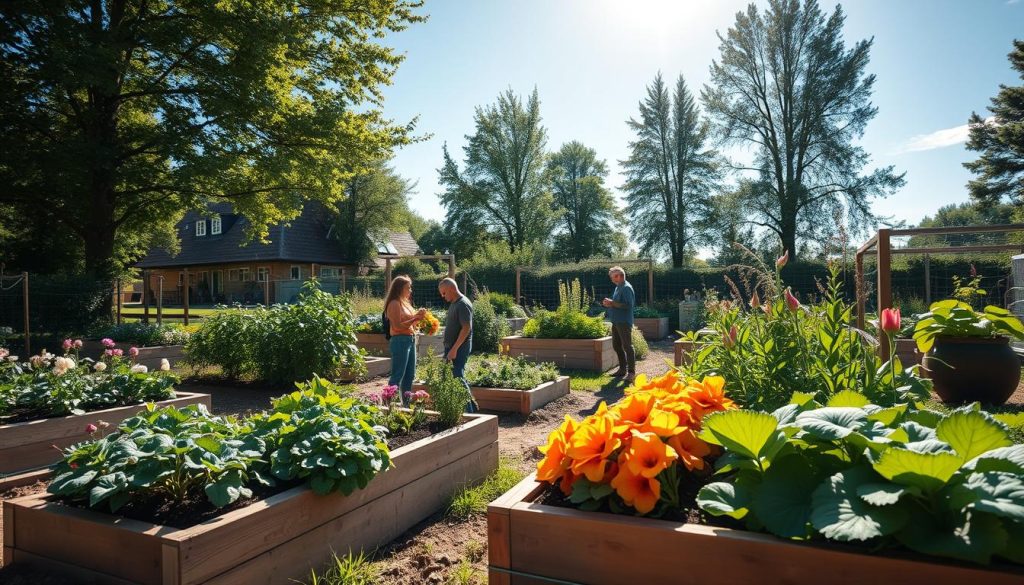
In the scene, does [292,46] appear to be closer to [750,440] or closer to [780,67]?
[750,440]

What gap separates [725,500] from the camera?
4.94 ft

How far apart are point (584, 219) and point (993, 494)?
120ft

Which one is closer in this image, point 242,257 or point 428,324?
point 428,324

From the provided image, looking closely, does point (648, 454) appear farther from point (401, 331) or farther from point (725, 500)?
point (401, 331)

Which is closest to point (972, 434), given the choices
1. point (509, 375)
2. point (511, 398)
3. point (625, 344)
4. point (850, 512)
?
point (850, 512)

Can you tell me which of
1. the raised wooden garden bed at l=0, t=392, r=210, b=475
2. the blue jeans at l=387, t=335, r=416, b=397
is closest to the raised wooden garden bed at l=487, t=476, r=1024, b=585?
the raised wooden garden bed at l=0, t=392, r=210, b=475

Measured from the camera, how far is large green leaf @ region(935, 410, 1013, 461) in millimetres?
1282

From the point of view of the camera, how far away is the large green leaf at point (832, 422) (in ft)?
4.53

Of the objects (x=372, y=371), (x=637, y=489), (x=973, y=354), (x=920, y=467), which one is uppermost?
(x=920, y=467)

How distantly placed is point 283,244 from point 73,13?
1866 centimetres

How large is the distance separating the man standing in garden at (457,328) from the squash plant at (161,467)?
3.09m

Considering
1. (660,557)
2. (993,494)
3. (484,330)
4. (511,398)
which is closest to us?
(993,494)

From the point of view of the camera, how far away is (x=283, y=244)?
29.7 m

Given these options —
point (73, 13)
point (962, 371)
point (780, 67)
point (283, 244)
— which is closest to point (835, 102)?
point (780, 67)
